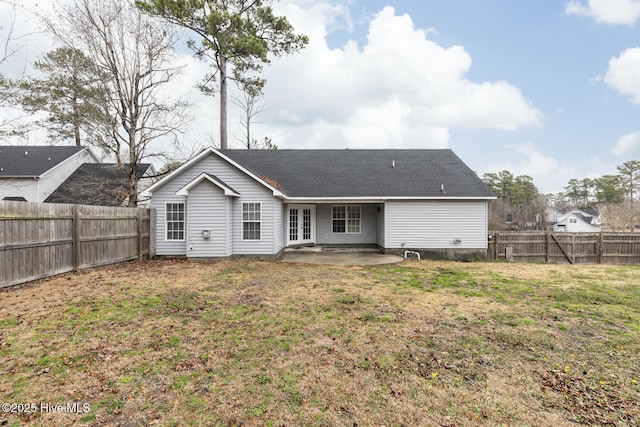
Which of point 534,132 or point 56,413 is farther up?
point 534,132

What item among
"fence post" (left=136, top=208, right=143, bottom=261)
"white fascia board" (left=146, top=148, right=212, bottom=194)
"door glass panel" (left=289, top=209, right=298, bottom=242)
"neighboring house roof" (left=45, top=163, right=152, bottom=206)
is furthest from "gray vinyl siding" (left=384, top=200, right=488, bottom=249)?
"neighboring house roof" (left=45, top=163, right=152, bottom=206)

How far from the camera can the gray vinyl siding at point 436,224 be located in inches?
549

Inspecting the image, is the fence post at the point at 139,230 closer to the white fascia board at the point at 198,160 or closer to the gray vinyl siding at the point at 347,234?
the white fascia board at the point at 198,160

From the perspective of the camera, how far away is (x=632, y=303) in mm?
6711

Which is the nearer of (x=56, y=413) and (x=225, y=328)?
(x=56, y=413)

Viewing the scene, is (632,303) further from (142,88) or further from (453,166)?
(142,88)

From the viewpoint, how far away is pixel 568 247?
13.9 m

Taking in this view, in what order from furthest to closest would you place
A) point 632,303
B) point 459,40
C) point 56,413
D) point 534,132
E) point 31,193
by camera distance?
point 534,132 < point 31,193 < point 459,40 < point 632,303 < point 56,413

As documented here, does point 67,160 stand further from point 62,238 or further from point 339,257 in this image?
point 339,257

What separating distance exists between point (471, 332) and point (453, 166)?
12.9 meters

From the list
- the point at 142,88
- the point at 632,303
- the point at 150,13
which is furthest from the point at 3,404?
the point at 150,13

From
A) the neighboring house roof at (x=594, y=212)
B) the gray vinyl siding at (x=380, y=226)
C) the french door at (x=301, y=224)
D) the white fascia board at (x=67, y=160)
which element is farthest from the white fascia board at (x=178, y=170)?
the neighboring house roof at (x=594, y=212)

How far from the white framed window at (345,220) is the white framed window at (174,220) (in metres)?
7.25

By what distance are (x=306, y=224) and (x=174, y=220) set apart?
20.8ft
